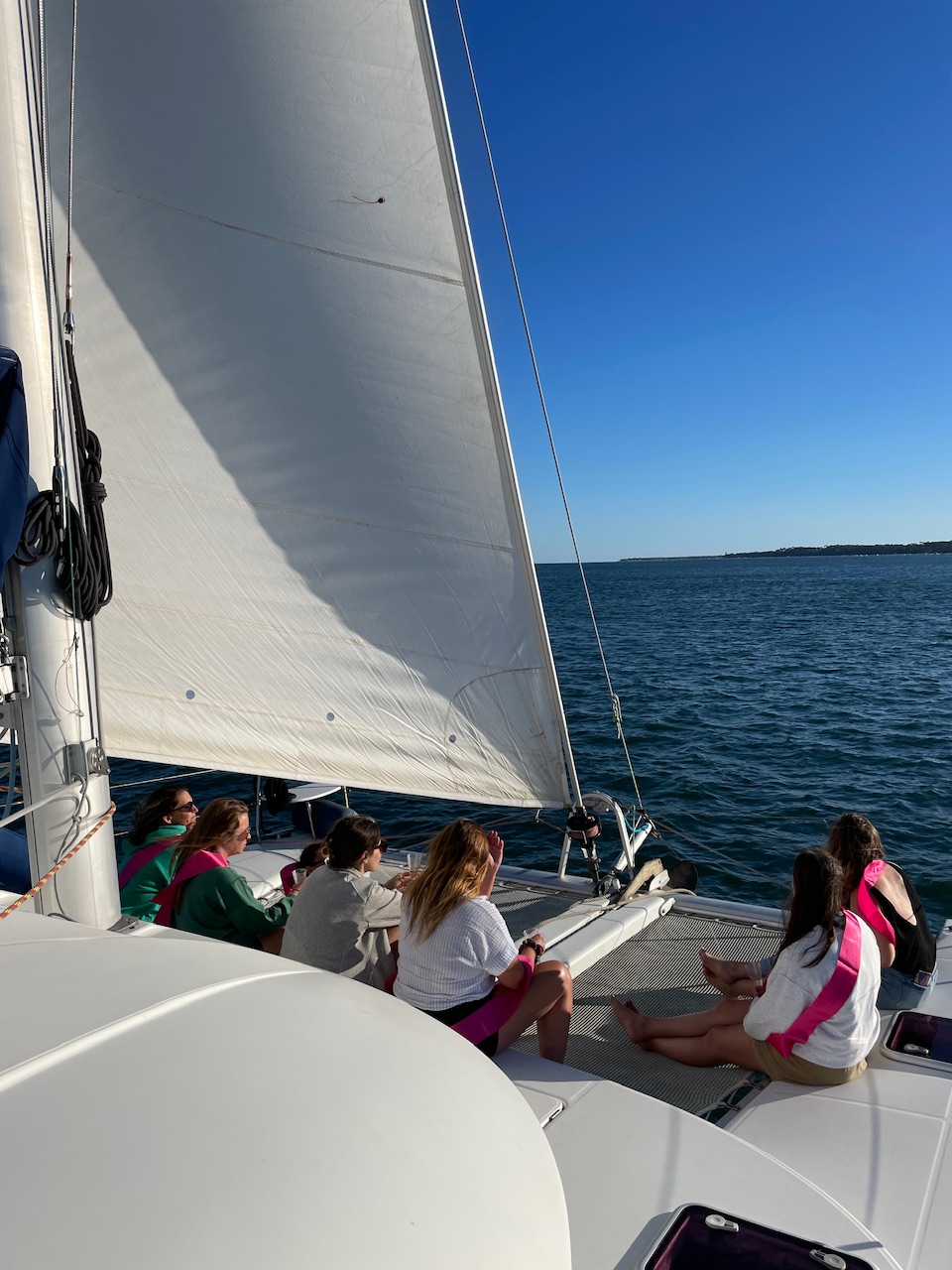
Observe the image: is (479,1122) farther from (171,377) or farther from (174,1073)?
(171,377)

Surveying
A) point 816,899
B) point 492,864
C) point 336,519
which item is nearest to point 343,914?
point 492,864

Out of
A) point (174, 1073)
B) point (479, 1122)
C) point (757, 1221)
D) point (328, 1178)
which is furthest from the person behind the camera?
point (757, 1221)

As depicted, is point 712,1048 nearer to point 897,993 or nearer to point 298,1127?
point 897,993

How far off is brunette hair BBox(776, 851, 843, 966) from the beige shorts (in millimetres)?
376

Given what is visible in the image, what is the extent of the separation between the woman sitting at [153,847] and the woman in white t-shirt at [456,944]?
56.4 inches

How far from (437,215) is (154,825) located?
3226 mm

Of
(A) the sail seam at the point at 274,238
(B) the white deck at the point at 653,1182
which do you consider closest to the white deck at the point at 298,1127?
(B) the white deck at the point at 653,1182

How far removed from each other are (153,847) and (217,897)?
797mm

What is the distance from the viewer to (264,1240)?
1.07 metres

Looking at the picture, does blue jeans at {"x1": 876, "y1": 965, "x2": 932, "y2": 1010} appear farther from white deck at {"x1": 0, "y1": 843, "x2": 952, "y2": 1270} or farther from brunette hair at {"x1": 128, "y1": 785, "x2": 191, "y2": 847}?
brunette hair at {"x1": 128, "y1": 785, "x2": 191, "y2": 847}

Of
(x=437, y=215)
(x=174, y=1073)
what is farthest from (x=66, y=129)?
(x=174, y=1073)

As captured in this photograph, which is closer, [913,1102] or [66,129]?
[913,1102]

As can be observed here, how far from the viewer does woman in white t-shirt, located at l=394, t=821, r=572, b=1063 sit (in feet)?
8.97

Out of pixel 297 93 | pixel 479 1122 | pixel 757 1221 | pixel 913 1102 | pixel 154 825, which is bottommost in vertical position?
pixel 913 1102
